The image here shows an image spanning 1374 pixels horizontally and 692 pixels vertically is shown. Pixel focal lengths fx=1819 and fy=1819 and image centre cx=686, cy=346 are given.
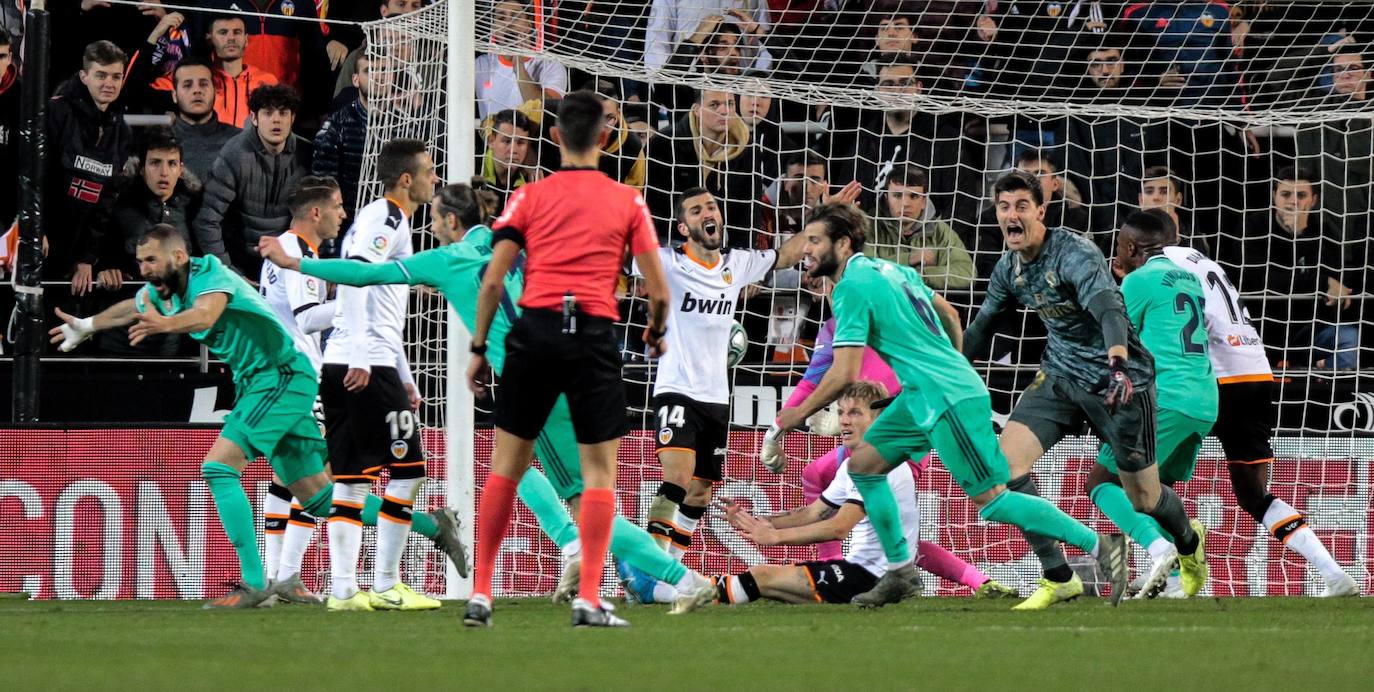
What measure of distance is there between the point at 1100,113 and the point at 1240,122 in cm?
145

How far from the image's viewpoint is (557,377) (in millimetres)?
6223

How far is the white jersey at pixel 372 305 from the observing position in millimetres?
8000

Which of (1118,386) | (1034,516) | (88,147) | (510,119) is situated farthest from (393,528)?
(88,147)

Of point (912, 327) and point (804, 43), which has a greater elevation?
point (804, 43)

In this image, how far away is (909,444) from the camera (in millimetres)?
7875

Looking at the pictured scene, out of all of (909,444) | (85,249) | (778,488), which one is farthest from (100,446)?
(909,444)

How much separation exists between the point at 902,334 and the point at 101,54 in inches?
243

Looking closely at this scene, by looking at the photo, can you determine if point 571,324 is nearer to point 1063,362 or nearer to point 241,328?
point 241,328

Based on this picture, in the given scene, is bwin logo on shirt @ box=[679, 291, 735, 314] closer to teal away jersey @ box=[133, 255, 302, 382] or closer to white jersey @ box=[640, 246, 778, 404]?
white jersey @ box=[640, 246, 778, 404]

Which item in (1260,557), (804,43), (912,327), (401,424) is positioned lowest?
(1260,557)

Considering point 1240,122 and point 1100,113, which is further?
point 1240,122

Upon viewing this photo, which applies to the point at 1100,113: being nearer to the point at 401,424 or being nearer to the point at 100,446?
the point at 401,424

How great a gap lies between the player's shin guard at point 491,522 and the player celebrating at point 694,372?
275 cm

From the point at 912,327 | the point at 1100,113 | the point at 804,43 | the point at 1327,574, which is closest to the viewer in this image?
the point at 912,327
